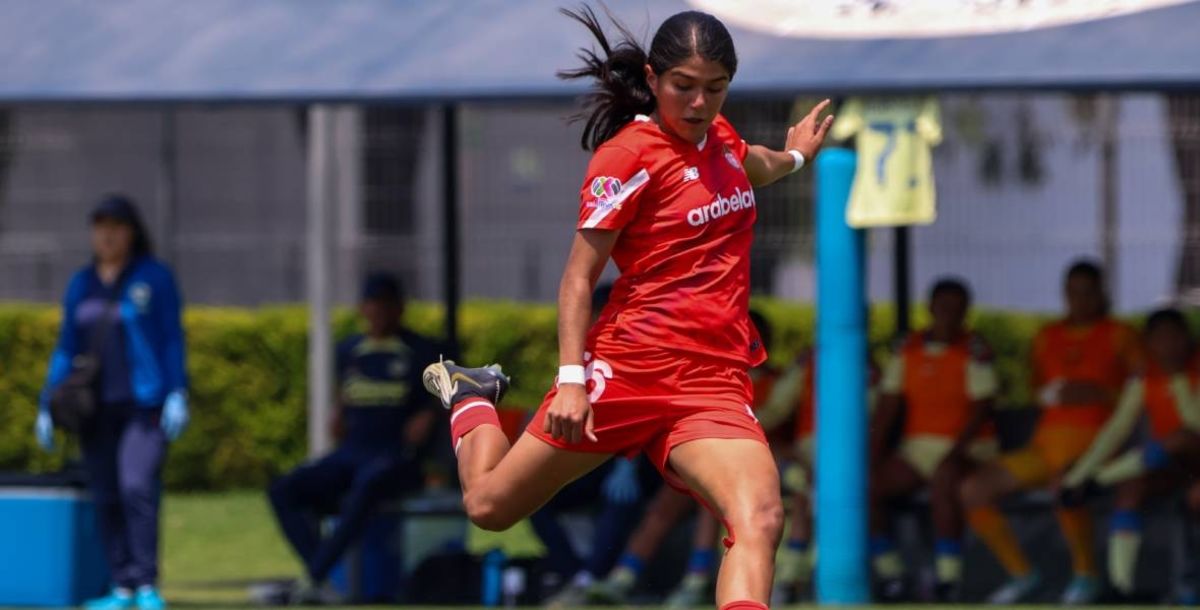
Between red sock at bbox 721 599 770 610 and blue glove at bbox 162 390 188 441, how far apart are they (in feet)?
15.9

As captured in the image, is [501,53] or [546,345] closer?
[501,53]

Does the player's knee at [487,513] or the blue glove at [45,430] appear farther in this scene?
the blue glove at [45,430]

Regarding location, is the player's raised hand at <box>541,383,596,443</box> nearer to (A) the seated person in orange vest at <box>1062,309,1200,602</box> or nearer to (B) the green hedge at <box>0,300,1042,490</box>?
(A) the seated person in orange vest at <box>1062,309,1200,602</box>

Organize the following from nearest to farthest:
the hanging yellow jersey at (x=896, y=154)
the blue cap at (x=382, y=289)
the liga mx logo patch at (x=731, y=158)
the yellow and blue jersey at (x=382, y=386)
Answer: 1. the liga mx logo patch at (x=731, y=158)
2. the hanging yellow jersey at (x=896, y=154)
3. the yellow and blue jersey at (x=382, y=386)
4. the blue cap at (x=382, y=289)

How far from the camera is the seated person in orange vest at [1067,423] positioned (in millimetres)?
9383

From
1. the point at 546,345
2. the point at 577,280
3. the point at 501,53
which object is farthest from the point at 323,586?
the point at 546,345

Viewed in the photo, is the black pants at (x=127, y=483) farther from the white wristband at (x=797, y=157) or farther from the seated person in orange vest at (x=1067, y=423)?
the white wristband at (x=797, y=157)

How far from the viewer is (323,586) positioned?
9633 mm

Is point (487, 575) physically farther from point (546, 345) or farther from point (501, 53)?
point (546, 345)

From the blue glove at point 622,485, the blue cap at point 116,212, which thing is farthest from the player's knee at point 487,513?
the blue cap at point 116,212

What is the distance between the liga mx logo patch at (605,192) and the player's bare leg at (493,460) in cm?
61

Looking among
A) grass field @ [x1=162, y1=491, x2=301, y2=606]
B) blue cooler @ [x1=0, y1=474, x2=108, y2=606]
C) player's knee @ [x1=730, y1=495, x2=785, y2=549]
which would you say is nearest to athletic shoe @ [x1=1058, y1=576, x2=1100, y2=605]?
grass field @ [x1=162, y1=491, x2=301, y2=606]

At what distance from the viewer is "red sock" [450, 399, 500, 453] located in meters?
5.79

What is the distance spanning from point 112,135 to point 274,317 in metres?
2.84
